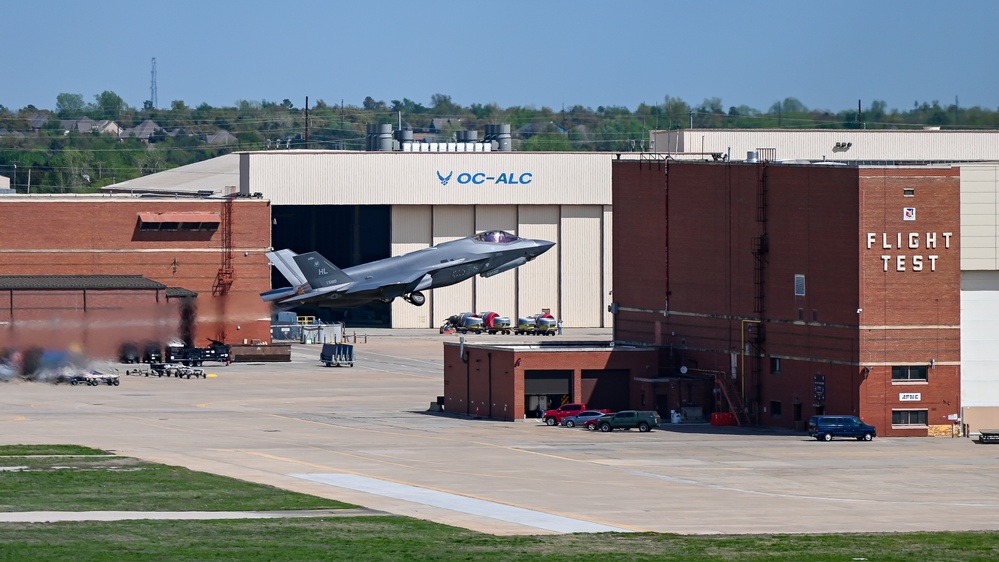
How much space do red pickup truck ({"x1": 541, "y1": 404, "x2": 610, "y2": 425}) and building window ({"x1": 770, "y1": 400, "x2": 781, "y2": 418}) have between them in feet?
35.7

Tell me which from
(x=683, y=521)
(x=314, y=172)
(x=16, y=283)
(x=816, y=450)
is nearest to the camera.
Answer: (x=683, y=521)

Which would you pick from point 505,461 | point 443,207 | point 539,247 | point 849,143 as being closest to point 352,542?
point 505,461

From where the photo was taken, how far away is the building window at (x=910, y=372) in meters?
106

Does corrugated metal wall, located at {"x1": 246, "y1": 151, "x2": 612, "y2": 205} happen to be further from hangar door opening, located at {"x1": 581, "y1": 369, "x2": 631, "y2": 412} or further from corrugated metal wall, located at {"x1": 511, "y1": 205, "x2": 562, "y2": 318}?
hangar door opening, located at {"x1": 581, "y1": 369, "x2": 631, "y2": 412}

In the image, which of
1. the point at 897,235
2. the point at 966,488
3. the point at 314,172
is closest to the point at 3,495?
the point at 966,488

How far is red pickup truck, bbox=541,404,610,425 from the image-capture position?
114m

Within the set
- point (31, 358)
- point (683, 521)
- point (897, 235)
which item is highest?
point (897, 235)

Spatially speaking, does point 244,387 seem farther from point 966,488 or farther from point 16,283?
point 966,488

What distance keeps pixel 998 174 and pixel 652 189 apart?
27.5 metres

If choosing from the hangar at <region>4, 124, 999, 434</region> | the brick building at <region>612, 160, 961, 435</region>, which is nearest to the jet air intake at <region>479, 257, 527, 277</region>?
the brick building at <region>612, 160, 961, 435</region>

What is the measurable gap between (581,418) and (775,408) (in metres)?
12.7

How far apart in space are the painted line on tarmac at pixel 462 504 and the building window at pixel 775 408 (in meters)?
37.3

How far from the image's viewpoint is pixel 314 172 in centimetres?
18350

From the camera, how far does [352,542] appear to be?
203 ft
